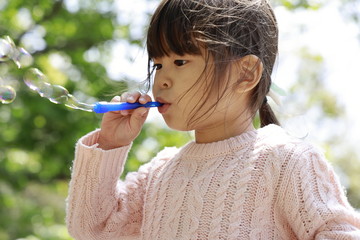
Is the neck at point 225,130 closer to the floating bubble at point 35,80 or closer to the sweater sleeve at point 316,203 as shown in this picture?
the sweater sleeve at point 316,203

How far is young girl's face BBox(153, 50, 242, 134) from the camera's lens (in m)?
1.26

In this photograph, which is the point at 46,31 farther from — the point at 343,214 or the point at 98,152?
the point at 343,214

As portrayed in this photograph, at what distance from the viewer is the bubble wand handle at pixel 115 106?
1.32m

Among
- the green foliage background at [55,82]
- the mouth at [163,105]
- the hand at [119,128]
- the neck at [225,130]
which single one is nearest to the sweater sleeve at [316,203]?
the neck at [225,130]

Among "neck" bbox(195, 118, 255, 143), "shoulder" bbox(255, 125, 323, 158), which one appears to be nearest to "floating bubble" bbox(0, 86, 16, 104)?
"neck" bbox(195, 118, 255, 143)

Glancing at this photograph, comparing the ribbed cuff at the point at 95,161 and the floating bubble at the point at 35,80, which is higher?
the floating bubble at the point at 35,80

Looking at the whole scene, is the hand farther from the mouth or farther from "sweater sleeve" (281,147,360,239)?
"sweater sleeve" (281,147,360,239)

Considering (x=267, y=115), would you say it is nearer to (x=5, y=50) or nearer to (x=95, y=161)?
(x=95, y=161)

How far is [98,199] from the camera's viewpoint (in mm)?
1400

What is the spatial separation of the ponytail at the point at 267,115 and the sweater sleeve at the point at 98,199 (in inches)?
13.2

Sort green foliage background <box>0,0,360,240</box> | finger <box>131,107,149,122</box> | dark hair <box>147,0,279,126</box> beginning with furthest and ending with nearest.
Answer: green foliage background <box>0,0,360,240</box> < finger <box>131,107,149,122</box> < dark hair <box>147,0,279,126</box>

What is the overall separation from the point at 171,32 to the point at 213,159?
29 centimetres

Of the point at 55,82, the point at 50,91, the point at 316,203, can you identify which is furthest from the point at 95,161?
Answer: the point at 55,82

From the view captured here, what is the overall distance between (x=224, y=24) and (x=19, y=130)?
3.64 meters
